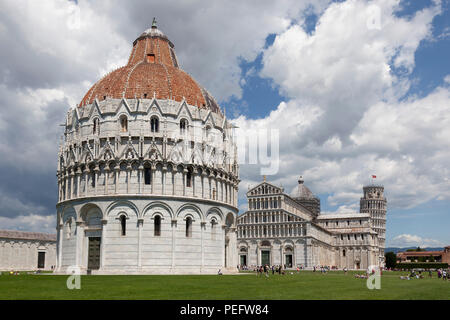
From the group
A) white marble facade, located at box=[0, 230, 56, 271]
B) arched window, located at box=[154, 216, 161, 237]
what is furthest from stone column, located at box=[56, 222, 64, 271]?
white marble facade, located at box=[0, 230, 56, 271]

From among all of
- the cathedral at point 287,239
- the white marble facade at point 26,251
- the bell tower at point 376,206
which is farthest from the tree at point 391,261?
the white marble facade at point 26,251

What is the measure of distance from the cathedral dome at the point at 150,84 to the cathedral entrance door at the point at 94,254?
1714 centimetres

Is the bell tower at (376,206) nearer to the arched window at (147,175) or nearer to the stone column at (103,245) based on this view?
the arched window at (147,175)

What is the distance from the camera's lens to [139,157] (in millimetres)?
51844

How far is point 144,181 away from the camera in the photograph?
170ft

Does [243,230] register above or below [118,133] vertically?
below

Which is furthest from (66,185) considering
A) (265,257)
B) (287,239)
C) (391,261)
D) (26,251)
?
(391,261)

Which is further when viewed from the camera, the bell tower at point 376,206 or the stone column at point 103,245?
the bell tower at point 376,206

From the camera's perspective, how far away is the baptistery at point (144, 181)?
50625 millimetres

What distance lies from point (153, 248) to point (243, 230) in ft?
228

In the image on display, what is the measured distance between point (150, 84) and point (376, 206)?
479 ft

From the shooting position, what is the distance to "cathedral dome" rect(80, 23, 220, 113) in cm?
5631
